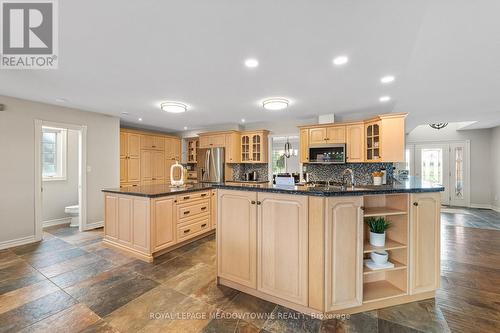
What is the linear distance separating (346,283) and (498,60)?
2.77 m

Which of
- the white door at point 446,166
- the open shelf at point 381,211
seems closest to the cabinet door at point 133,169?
the open shelf at point 381,211

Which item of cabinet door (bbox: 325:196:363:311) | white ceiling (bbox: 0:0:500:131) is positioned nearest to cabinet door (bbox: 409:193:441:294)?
cabinet door (bbox: 325:196:363:311)

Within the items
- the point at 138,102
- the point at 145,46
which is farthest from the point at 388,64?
the point at 138,102

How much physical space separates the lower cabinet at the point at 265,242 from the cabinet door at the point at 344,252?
0.20 m

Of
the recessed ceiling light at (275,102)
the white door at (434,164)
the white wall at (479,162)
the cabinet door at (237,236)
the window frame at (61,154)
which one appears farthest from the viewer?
the white door at (434,164)

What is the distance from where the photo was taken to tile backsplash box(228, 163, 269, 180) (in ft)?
18.5

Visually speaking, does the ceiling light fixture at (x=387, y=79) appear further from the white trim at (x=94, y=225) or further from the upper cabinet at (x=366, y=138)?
the white trim at (x=94, y=225)

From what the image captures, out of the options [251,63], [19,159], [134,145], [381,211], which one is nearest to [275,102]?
[251,63]

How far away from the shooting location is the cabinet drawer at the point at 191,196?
3437 mm

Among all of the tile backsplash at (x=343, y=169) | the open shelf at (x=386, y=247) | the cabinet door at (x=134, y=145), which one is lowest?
the open shelf at (x=386, y=247)

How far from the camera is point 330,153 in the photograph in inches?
177

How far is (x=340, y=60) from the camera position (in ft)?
7.34

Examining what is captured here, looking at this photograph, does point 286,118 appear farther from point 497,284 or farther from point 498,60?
point 497,284

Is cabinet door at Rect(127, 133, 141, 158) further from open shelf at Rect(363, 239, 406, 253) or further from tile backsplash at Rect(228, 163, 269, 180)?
open shelf at Rect(363, 239, 406, 253)
